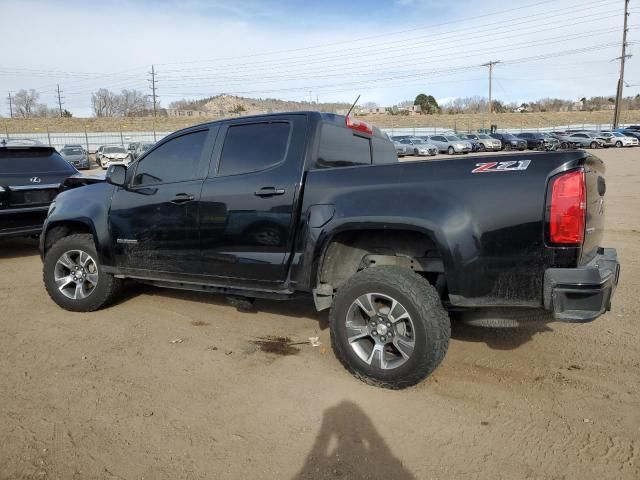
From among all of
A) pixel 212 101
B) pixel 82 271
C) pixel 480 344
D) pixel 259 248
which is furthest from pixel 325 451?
pixel 212 101

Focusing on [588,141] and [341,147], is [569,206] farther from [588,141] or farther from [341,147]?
[588,141]

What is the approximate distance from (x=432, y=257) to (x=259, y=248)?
1355 mm

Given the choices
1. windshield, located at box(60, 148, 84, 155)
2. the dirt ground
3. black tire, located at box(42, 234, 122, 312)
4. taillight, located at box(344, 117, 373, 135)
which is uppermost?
windshield, located at box(60, 148, 84, 155)

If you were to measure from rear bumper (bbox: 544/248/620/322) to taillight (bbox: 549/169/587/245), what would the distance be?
19cm

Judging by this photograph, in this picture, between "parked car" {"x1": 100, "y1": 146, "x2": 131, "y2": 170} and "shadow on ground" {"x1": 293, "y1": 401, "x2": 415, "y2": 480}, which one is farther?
"parked car" {"x1": 100, "y1": 146, "x2": 131, "y2": 170}

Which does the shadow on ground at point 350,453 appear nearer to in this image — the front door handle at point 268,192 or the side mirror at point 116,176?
the front door handle at point 268,192

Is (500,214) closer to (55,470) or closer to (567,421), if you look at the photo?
(567,421)

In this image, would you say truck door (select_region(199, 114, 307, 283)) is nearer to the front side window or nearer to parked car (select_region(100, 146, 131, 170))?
the front side window

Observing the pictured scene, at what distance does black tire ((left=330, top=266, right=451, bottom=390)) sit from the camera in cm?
330

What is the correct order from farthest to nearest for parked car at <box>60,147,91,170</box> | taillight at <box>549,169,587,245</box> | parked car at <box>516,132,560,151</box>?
parked car at <box>516,132,560,151</box> → parked car at <box>60,147,91,170</box> → taillight at <box>549,169,587,245</box>

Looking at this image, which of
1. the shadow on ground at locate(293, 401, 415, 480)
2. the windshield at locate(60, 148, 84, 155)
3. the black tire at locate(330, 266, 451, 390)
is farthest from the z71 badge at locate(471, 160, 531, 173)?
the windshield at locate(60, 148, 84, 155)

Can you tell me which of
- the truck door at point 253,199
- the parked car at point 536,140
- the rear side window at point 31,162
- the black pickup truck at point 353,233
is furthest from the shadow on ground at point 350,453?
the parked car at point 536,140

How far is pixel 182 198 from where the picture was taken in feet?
14.6

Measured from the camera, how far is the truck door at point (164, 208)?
446 centimetres
